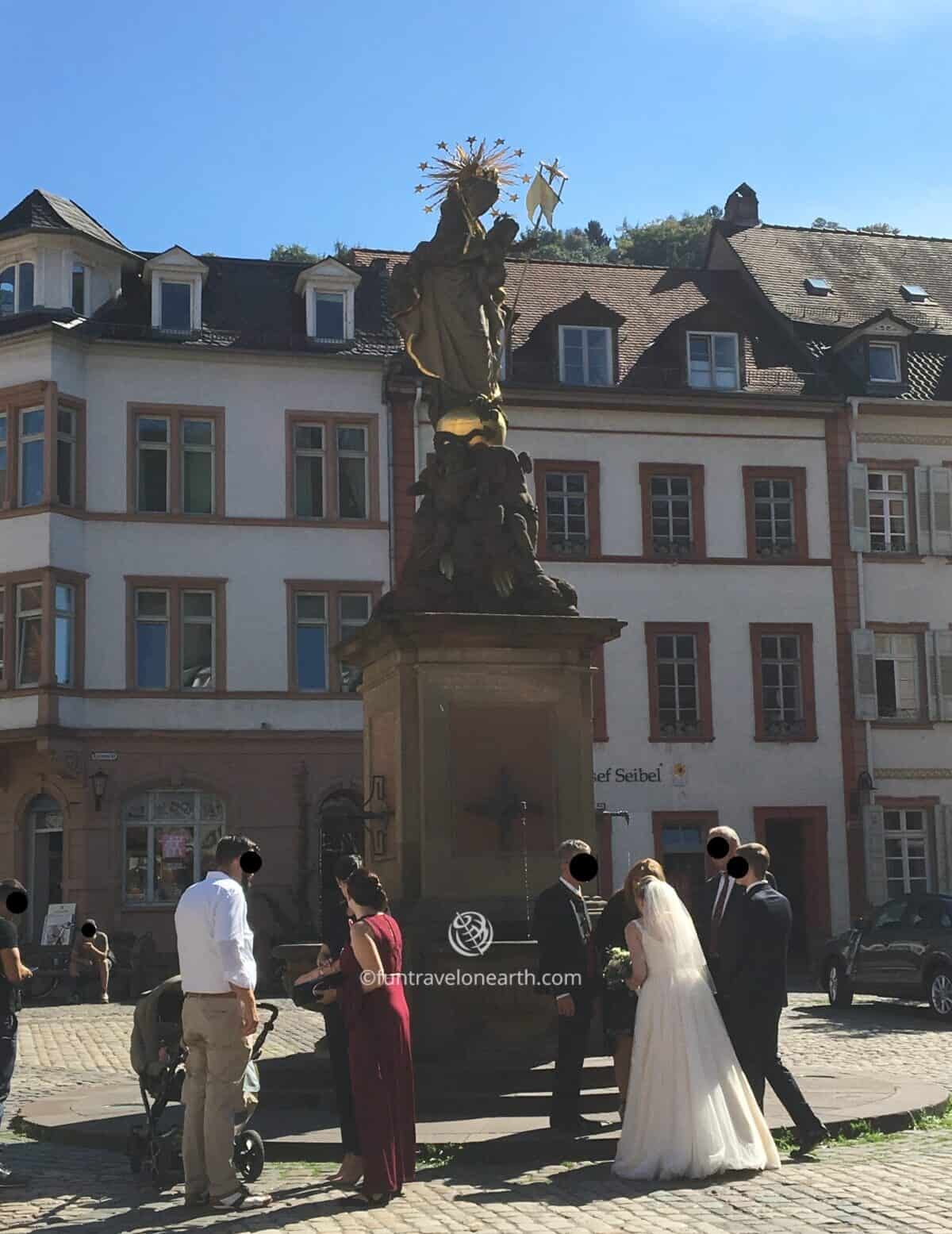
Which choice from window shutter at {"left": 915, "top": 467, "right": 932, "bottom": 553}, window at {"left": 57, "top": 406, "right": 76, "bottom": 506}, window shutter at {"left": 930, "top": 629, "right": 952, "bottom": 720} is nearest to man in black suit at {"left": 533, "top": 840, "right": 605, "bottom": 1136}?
window at {"left": 57, "top": 406, "right": 76, "bottom": 506}

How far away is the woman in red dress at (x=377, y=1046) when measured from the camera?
29.3 feet

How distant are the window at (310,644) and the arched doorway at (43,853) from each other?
4804 millimetres

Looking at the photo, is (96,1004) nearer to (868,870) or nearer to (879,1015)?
(879,1015)

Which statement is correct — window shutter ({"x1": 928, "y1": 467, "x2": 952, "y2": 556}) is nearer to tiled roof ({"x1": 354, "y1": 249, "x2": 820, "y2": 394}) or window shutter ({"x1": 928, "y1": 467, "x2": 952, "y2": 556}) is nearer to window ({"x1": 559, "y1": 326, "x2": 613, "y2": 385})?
tiled roof ({"x1": 354, "y1": 249, "x2": 820, "y2": 394})

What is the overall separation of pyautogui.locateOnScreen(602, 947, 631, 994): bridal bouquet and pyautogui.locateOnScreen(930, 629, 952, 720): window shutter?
2556 cm

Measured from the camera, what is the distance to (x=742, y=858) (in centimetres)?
1024

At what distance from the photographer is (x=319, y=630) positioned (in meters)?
32.5

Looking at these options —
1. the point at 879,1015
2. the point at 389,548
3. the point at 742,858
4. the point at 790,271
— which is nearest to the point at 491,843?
the point at 742,858

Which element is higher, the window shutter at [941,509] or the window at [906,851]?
the window shutter at [941,509]

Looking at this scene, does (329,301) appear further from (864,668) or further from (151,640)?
(864,668)

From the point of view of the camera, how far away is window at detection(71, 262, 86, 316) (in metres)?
32.8

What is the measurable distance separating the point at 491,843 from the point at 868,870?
74.2 feet

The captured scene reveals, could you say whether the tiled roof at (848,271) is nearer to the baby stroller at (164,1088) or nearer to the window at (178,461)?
the window at (178,461)

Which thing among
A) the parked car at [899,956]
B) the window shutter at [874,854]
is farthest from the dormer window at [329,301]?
the parked car at [899,956]
